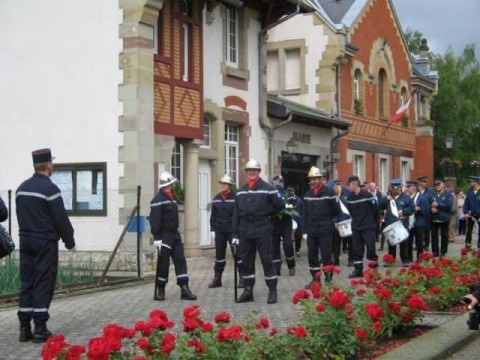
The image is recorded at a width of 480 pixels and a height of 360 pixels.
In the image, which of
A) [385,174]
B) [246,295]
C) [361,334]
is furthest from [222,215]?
[385,174]

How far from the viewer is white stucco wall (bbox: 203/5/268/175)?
64.2ft

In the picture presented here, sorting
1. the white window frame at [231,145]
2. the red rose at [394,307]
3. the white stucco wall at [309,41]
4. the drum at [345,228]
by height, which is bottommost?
the red rose at [394,307]

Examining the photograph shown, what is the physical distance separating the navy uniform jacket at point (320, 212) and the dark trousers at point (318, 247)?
8 cm

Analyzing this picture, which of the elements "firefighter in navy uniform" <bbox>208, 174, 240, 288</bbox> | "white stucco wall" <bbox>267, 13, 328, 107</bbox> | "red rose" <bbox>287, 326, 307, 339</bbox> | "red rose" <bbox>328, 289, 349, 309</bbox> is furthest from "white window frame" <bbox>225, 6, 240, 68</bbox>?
"red rose" <bbox>287, 326, 307, 339</bbox>

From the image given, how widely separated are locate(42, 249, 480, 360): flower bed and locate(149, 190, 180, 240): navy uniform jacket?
12.2 feet

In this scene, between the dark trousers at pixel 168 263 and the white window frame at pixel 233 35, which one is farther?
the white window frame at pixel 233 35

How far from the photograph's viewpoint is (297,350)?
21.5 feet

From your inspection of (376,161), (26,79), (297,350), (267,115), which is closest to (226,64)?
(267,115)

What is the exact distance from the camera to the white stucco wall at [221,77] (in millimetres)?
19578

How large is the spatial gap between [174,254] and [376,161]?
2052 cm

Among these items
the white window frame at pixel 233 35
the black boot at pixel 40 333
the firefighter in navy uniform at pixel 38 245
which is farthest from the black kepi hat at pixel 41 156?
the white window frame at pixel 233 35

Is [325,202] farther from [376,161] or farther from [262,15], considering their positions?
[376,161]

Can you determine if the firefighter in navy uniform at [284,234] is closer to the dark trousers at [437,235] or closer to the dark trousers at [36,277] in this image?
the dark trousers at [437,235]

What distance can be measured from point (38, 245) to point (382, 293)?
11.6 ft
